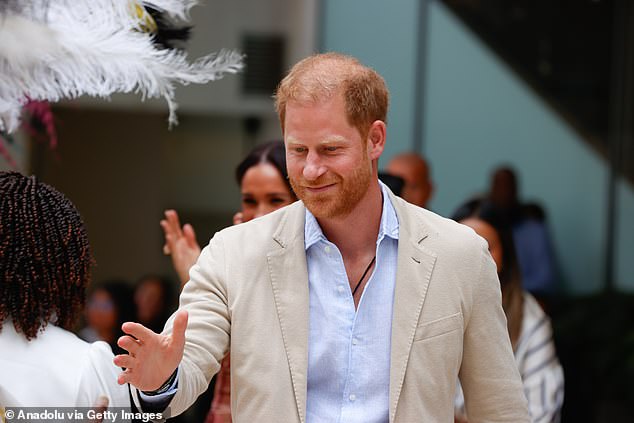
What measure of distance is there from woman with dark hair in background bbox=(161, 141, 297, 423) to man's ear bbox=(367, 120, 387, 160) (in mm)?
970

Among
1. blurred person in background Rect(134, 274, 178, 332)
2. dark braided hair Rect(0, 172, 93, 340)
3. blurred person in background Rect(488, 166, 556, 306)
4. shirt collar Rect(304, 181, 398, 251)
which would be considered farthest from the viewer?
blurred person in background Rect(488, 166, 556, 306)

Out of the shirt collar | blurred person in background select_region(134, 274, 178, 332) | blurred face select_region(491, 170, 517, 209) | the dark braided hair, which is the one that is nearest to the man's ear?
the shirt collar

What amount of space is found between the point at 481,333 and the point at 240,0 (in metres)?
4.99

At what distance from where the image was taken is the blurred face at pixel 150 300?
260 inches

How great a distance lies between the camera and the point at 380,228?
288 cm

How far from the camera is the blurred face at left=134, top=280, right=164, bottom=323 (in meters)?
6.61

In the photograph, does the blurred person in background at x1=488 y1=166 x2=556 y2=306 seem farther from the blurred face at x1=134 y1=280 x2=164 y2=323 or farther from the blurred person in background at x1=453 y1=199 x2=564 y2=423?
the blurred person in background at x1=453 y1=199 x2=564 y2=423

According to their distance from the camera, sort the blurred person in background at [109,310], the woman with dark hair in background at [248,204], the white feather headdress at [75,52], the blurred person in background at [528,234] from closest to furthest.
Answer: the white feather headdress at [75,52]
the woman with dark hair in background at [248,204]
the blurred person in background at [109,310]
the blurred person in background at [528,234]

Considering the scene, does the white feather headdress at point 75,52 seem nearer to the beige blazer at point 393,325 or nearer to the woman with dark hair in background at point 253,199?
the woman with dark hair in background at point 253,199

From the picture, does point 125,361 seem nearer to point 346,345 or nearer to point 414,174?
point 346,345

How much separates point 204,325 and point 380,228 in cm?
54

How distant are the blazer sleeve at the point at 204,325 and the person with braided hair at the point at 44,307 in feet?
0.75

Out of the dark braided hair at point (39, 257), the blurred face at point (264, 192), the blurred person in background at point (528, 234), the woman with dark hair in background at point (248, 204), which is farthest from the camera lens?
the blurred person in background at point (528, 234)

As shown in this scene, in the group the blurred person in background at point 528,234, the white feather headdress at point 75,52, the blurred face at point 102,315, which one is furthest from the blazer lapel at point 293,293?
the blurred person in background at point 528,234
